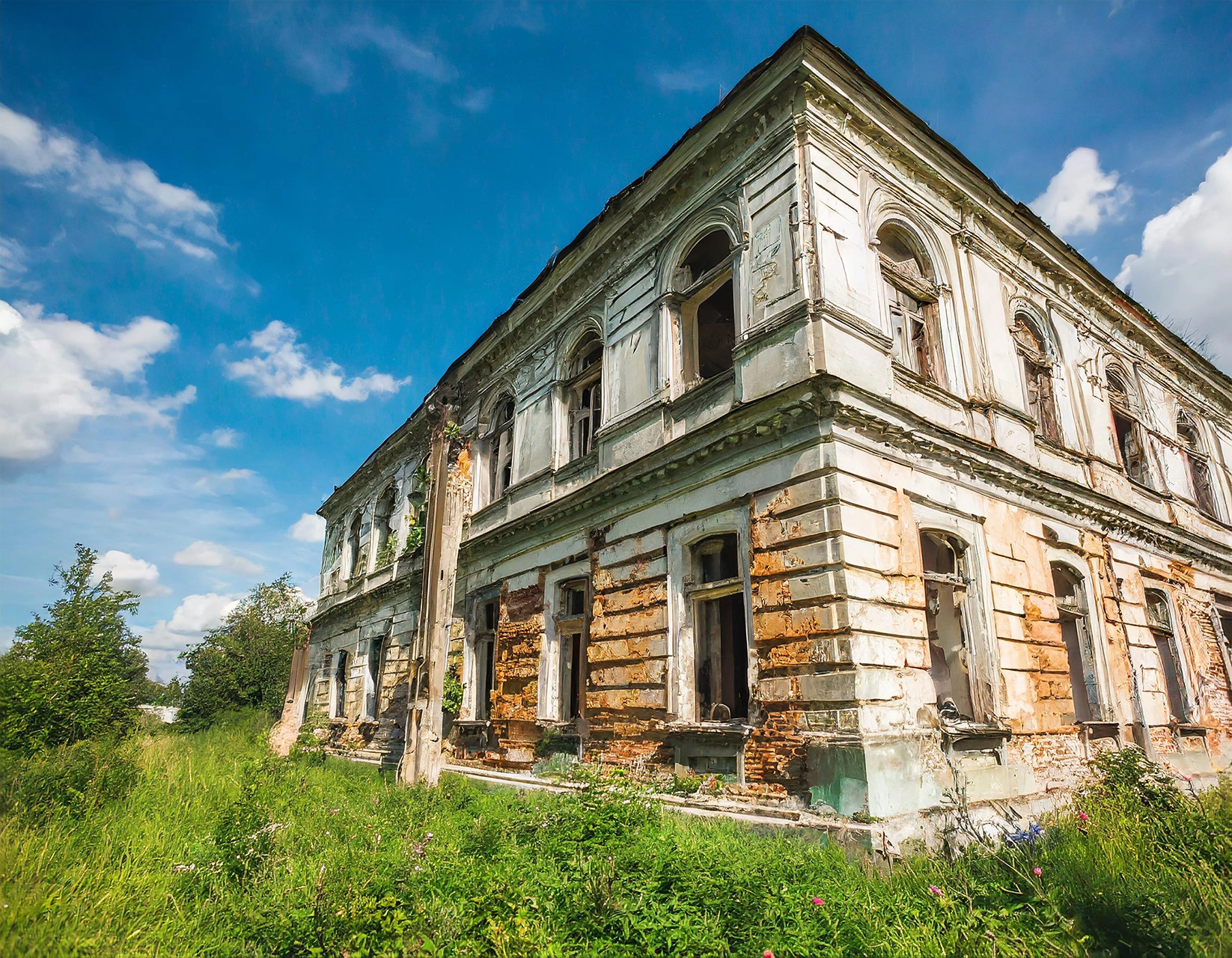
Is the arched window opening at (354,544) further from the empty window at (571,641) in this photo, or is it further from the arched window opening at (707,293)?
the arched window opening at (707,293)

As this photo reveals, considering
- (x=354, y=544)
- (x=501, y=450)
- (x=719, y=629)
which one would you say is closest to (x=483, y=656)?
(x=501, y=450)

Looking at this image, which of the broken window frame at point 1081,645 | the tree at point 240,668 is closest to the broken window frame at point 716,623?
the broken window frame at point 1081,645

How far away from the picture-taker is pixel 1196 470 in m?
15.5

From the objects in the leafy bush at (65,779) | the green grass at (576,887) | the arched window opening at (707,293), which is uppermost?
the arched window opening at (707,293)

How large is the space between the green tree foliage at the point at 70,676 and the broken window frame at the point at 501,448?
655 centimetres

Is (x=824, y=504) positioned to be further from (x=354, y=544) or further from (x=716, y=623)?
(x=354, y=544)

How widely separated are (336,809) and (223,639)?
2626 cm

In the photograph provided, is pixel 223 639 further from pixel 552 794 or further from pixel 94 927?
pixel 94 927

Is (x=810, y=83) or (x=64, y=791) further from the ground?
(x=810, y=83)

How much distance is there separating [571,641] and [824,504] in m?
5.43

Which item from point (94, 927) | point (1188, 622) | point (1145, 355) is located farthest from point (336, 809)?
point (1145, 355)

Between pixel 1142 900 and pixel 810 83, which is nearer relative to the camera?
pixel 1142 900

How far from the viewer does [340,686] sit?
66.8 feet

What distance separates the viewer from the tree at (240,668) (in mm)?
27777
